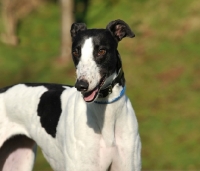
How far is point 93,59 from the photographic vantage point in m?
6.84

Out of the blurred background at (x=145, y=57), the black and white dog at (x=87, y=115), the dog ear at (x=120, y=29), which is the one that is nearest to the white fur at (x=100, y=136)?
the black and white dog at (x=87, y=115)

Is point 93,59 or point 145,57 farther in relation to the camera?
point 145,57

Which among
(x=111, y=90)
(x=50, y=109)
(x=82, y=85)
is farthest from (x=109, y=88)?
(x=50, y=109)

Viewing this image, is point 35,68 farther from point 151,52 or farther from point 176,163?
point 176,163

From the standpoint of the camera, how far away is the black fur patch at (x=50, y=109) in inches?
320

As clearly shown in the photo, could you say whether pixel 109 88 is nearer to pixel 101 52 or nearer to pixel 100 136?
pixel 101 52

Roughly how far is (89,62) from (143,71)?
13.5 metres

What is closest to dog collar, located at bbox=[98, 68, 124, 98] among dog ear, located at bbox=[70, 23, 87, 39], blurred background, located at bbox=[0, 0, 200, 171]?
dog ear, located at bbox=[70, 23, 87, 39]

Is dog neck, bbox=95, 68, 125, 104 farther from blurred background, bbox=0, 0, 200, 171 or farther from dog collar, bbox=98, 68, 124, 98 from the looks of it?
blurred background, bbox=0, 0, 200, 171

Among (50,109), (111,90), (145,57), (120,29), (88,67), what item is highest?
(120,29)

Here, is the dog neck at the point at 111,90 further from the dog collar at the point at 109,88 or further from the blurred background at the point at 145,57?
the blurred background at the point at 145,57

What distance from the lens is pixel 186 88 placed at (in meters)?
18.9

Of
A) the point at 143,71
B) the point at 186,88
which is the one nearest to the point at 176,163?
the point at 186,88

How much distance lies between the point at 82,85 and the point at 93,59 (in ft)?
1.34
